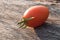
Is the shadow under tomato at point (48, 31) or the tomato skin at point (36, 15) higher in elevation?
the tomato skin at point (36, 15)

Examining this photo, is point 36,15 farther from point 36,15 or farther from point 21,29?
point 21,29

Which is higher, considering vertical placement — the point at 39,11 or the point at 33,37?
the point at 39,11

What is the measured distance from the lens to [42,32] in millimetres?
900

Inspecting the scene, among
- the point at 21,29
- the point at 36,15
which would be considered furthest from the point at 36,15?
the point at 21,29

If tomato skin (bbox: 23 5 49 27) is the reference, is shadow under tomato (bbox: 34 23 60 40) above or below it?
below

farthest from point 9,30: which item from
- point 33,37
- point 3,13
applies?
point 3,13

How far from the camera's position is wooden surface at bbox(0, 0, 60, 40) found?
867 millimetres

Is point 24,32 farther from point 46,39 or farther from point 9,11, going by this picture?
point 9,11

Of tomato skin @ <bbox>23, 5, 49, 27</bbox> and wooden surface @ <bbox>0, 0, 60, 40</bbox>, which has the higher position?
tomato skin @ <bbox>23, 5, 49, 27</bbox>

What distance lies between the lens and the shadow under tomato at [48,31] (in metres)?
0.86

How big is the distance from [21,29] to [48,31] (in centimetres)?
14

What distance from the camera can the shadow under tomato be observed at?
0.86 m

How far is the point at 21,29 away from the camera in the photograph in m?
0.93

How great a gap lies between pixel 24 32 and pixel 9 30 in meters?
0.08
